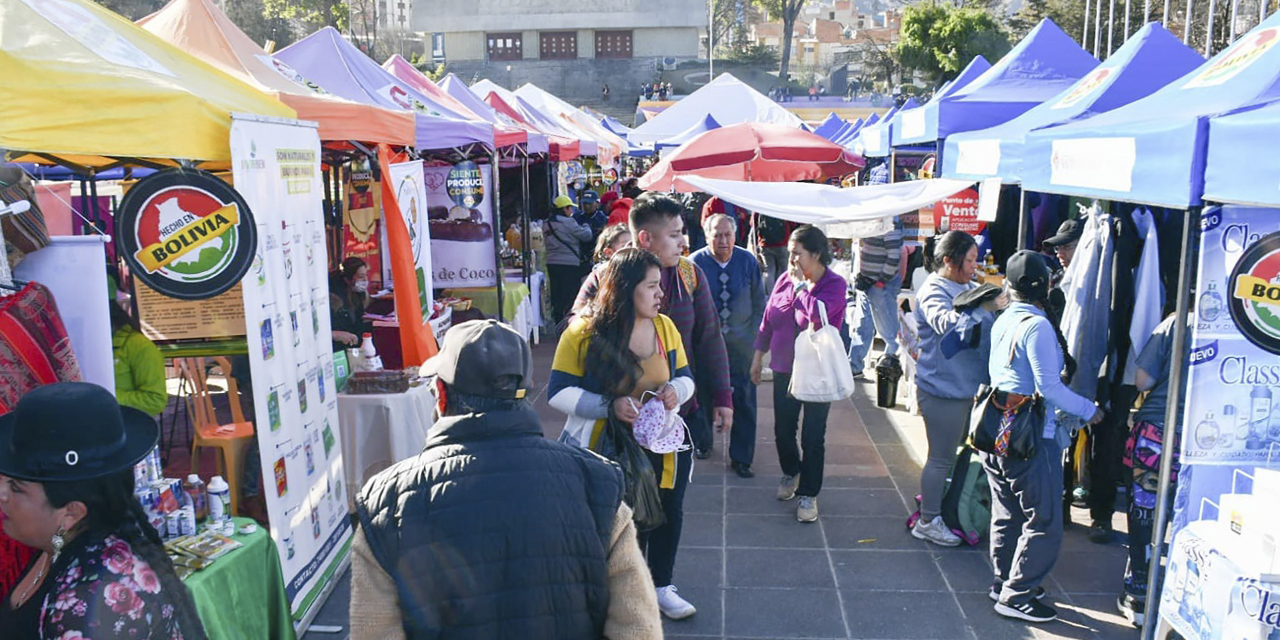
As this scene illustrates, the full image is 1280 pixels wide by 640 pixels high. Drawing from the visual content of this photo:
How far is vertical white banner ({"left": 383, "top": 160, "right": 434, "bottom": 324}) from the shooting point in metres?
6.08

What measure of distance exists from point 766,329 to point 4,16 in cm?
402

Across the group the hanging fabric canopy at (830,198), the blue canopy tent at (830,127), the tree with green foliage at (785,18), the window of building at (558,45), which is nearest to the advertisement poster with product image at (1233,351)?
the hanging fabric canopy at (830,198)

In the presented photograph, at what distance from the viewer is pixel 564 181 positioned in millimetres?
17859

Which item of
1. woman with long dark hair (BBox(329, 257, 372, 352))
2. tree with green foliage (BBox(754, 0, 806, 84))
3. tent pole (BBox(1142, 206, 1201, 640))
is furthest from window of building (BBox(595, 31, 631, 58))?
tent pole (BBox(1142, 206, 1201, 640))

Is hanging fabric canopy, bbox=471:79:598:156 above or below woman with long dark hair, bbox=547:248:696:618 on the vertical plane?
above

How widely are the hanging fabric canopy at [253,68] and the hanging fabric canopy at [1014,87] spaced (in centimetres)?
456

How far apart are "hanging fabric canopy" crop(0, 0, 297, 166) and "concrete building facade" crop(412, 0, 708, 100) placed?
54800mm

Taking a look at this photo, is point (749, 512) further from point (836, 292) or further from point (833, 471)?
point (836, 292)

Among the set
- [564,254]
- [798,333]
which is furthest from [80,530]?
[564,254]

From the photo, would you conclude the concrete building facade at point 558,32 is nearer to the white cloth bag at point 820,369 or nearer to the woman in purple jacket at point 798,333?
the woman in purple jacket at point 798,333

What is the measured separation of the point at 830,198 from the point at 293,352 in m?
3.44

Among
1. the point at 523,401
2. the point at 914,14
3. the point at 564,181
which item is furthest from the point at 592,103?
the point at 523,401

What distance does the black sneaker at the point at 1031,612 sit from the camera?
4.19 meters

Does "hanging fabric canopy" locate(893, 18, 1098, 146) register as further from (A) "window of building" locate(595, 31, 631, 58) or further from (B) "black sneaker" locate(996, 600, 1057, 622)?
(A) "window of building" locate(595, 31, 631, 58)
